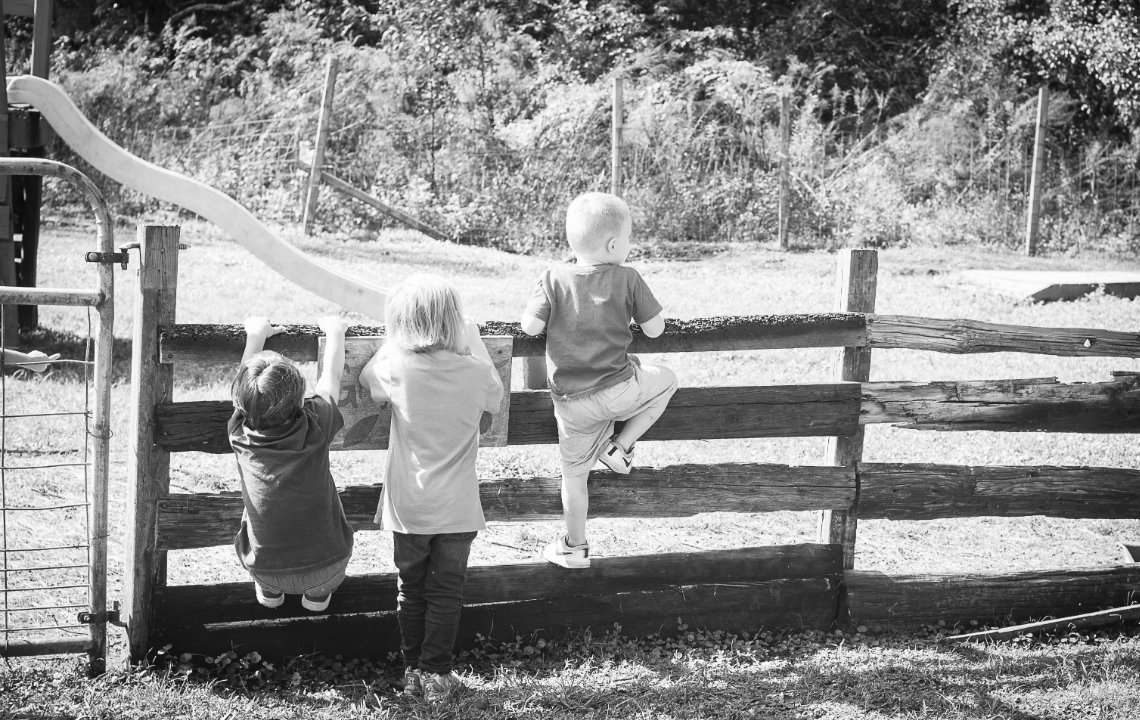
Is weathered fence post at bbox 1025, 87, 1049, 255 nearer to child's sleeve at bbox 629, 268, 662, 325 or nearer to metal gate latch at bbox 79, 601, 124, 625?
child's sleeve at bbox 629, 268, 662, 325

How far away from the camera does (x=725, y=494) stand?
4.70 m

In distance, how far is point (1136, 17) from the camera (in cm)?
1758

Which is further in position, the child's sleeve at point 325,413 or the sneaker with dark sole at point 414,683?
the sneaker with dark sole at point 414,683

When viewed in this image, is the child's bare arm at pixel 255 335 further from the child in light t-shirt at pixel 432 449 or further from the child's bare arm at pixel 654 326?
the child's bare arm at pixel 654 326

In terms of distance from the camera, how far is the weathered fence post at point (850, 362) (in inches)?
188

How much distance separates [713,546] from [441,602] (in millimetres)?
2280

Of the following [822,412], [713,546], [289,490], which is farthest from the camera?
[713,546]

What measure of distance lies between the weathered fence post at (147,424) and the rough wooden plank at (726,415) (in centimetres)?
14

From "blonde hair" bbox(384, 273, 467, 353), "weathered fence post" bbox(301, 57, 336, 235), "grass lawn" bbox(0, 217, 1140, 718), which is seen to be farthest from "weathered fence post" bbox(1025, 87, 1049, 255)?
"blonde hair" bbox(384, 273, 467, 353)

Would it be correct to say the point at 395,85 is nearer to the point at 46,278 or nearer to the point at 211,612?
the point at 46,278

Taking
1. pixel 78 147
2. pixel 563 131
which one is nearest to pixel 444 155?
pixel 563 131

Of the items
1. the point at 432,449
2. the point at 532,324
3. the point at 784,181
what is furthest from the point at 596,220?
the point at 784,181

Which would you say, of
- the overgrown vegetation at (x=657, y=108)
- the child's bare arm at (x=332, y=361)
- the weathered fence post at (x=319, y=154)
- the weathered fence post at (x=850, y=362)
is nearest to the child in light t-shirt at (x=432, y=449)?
the child's bare arm at (x=332, y=361)

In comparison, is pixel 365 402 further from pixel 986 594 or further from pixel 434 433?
pixel 986 594
